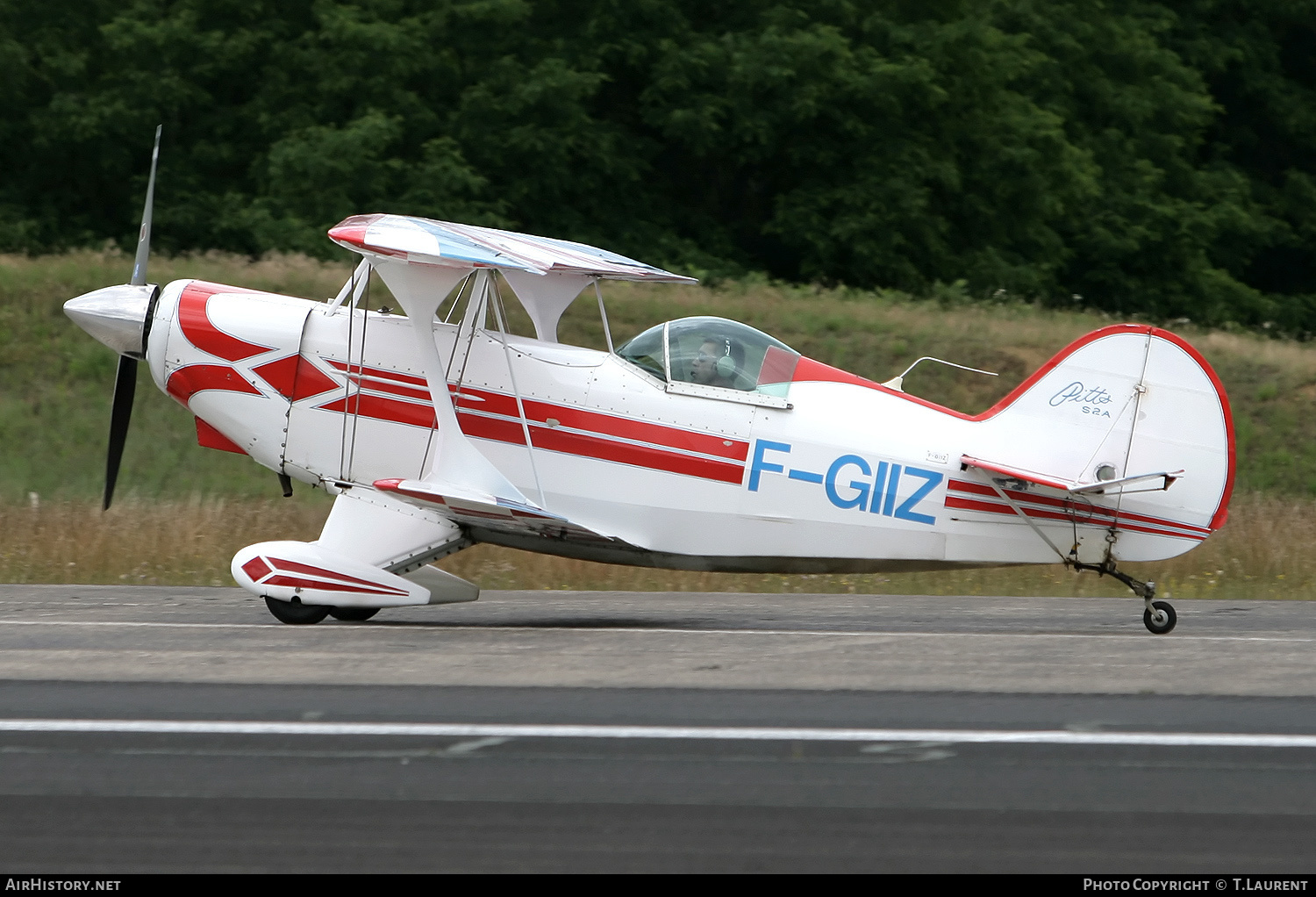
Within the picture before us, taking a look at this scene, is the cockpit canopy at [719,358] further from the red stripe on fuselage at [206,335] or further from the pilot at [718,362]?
the red stripe on fuselage at [206,335]

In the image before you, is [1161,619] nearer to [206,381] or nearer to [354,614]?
[354,614]

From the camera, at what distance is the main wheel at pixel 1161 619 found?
1019cm

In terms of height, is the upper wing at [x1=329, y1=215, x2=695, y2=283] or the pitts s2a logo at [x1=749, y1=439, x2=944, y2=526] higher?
the upper wing at [x1=329, y1=215, x2=695, y2=283]

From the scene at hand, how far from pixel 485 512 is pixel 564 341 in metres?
13.3

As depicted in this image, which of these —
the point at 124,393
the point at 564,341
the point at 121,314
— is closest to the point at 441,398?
the point at 121,314

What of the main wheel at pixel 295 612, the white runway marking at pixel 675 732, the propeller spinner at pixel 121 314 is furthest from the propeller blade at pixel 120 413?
the white runway marking at pixel 675 732

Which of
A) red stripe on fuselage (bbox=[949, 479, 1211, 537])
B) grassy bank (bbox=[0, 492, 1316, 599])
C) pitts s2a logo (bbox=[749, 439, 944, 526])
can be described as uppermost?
red stripe on fuselage (bbox=[949, 479, 1211, 537])

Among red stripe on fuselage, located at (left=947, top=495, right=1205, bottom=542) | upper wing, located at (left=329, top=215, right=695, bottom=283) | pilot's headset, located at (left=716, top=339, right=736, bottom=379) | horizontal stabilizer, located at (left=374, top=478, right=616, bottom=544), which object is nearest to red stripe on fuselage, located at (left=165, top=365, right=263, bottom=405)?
horizontal stabilizer, located at (left=374, top=478, right=616, bottom=544)

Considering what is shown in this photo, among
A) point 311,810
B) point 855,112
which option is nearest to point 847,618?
point 311,810

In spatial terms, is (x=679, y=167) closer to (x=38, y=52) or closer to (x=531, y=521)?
(x=38, y=52)

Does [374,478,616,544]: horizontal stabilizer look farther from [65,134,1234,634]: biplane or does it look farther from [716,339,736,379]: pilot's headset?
[716,339,736,379]: pilot's headset

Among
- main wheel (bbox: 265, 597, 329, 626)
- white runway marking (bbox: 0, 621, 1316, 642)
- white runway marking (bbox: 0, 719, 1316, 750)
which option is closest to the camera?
white runway marking (bbox: 0, 719, 1316, 750)

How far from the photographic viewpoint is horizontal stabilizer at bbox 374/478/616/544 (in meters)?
9.76

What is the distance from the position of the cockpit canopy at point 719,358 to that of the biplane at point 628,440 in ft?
0.05
